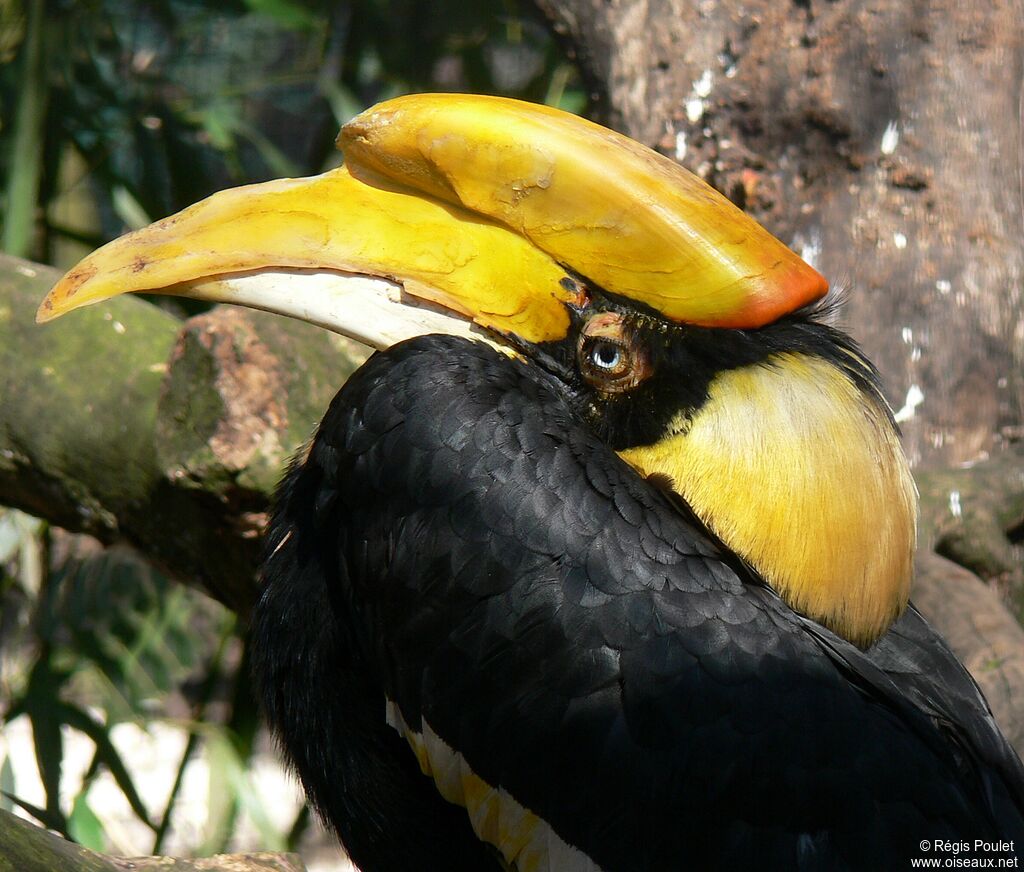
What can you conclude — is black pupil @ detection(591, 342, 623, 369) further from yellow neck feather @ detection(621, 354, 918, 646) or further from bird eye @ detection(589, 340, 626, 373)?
yellow neck feather @ detection(621, 354, 918, 646)

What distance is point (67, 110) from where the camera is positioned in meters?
3.63

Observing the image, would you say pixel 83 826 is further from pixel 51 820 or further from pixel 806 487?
pixel 806 487

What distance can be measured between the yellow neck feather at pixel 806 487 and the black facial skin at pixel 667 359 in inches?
0.9

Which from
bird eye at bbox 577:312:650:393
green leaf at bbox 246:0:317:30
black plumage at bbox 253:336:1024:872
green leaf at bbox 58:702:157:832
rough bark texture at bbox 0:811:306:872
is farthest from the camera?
green leaf at bbox 246:0:317:30

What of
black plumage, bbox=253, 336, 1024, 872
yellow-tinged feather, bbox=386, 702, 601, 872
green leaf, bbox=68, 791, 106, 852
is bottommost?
green leaf, bbox=68, 791, 106, 852

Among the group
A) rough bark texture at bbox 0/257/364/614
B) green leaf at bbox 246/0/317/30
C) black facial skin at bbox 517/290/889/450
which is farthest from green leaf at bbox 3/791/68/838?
green leaf at bbox 246/0/317/30

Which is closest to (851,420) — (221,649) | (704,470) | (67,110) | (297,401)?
(704,470)

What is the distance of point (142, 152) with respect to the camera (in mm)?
3732

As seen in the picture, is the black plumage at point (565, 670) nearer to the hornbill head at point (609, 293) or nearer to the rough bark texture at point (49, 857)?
the hornbill head at point (609, 293)

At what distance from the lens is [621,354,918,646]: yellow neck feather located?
61.4 inches

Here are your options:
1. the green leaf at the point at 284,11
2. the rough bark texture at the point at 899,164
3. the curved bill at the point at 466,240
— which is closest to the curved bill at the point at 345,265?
the curved bill at the point at 466,240

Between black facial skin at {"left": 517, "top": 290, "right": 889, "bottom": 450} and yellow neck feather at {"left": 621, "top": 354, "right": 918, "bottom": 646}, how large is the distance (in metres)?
0.02

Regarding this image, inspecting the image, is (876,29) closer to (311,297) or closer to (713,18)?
(713,18)

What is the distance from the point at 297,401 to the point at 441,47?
2242 mm
